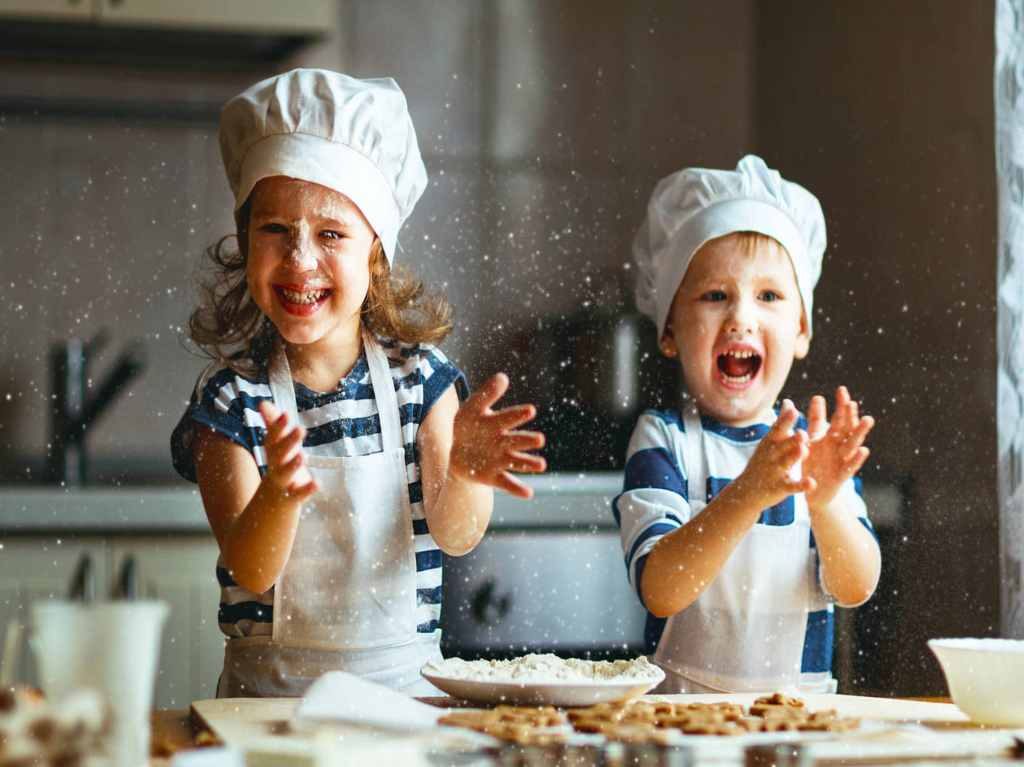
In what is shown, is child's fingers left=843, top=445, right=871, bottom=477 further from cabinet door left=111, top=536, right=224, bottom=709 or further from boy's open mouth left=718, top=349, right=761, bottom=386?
cabinet door left=111, top=536, right=224, bottom=709

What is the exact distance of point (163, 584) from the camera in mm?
898

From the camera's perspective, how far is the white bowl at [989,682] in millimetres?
575

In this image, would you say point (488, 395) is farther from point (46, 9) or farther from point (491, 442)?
point (46, 9)

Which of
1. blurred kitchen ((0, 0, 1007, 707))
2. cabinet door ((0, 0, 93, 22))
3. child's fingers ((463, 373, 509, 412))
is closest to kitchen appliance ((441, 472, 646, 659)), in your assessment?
blurred kitchen ((0, 0, 1007, 707))

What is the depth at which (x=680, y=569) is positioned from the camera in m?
0.73

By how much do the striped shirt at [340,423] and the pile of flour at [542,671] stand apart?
0.12m

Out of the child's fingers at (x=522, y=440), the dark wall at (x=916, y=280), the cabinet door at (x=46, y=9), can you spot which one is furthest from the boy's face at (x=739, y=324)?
the cabinet door at (x=46, y=9)

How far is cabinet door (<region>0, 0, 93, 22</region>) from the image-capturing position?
922 millimetres

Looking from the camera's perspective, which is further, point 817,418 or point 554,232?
point 554,232

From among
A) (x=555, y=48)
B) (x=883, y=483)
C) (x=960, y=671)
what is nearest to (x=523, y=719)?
(x=960, y=671)

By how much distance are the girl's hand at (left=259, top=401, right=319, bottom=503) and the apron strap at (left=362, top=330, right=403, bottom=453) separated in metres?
0.15

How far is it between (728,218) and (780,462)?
9.0 inches

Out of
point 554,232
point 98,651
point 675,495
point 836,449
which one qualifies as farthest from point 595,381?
point 98,651

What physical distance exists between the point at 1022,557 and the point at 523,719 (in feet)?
1.72
